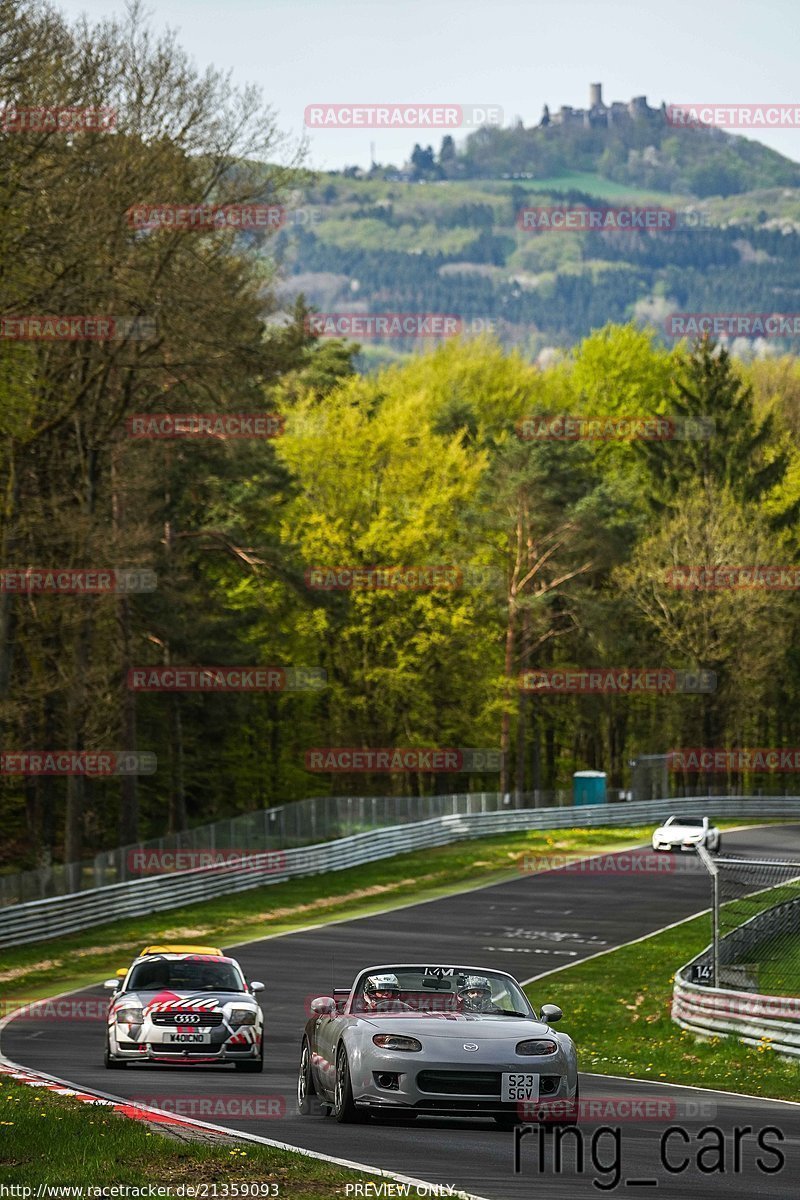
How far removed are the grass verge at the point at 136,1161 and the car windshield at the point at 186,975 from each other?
6693 millimetres

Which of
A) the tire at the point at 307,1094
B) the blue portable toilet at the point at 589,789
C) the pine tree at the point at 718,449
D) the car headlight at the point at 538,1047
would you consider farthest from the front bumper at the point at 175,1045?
the pine tree at the point at 718,449

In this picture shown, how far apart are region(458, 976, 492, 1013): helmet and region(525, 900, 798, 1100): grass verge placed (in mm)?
4466

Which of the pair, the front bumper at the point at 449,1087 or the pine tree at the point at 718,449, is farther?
the pine tree at the point at 718,449

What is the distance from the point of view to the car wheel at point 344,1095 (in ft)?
40.9

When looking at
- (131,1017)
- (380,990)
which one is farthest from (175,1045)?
(380,990)

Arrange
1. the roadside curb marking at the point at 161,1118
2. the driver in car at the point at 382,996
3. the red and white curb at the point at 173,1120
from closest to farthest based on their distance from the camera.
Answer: the red and white curb at the point at 173,1120
the roadside curb marking at the point at 161,1118
the driver in car at the point at 382,996

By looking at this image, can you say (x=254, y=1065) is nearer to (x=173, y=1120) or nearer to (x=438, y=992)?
(x=438, y=992)

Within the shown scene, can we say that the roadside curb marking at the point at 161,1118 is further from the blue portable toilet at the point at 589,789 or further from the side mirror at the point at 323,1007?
Answer: the blue portable toilet at the point at 589,789

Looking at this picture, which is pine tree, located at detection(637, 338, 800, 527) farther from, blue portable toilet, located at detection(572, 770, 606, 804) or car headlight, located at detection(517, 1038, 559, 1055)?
car headlight, located at detection(517, 1038, 559, 1055)

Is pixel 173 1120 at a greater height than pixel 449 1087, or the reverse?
pixel 449 1087

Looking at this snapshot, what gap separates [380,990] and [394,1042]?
1.33 metres

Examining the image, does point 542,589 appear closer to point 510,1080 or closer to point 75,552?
point 75,552

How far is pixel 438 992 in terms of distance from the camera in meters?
13.6

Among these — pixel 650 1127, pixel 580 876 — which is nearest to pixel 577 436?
pixel 580 876
